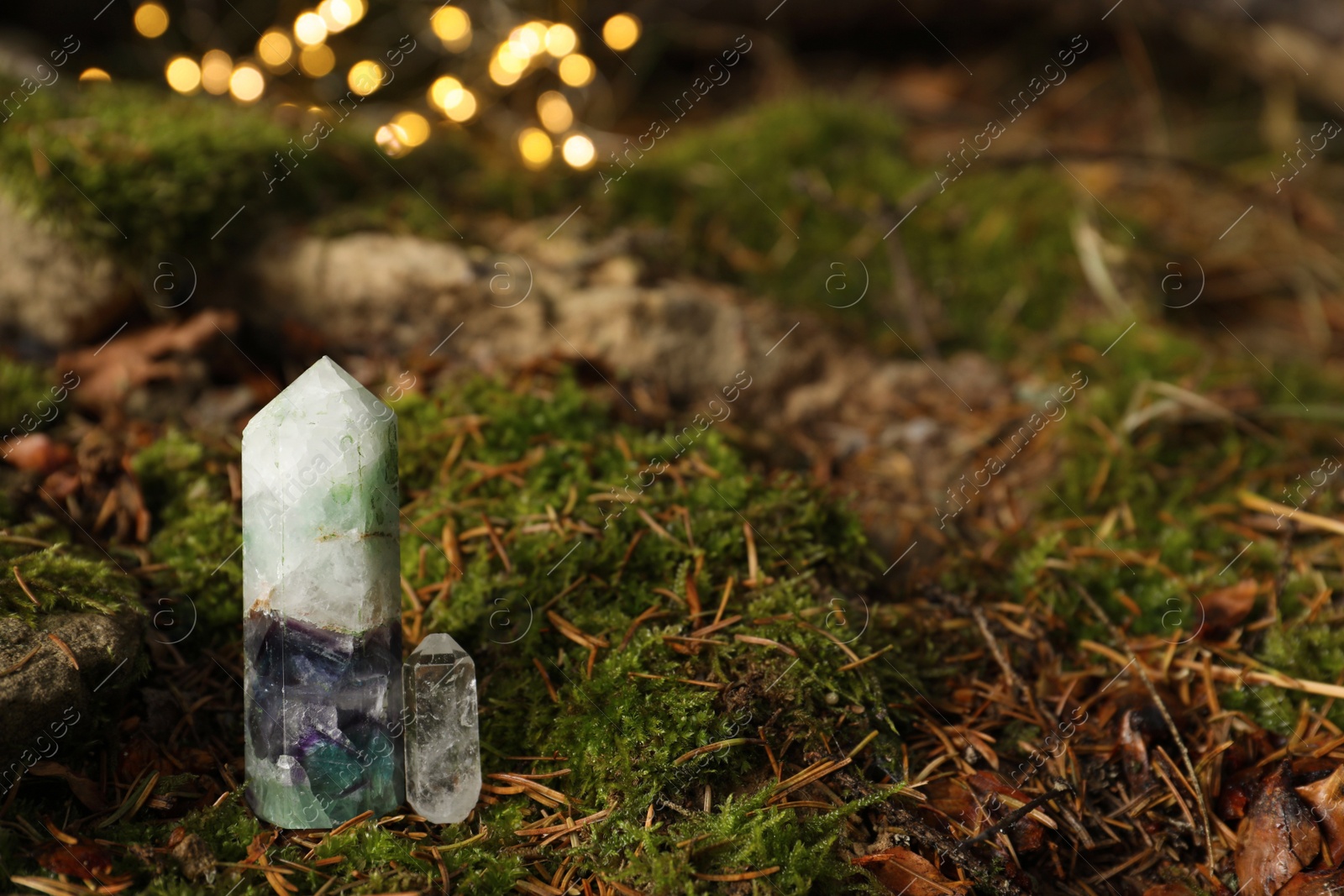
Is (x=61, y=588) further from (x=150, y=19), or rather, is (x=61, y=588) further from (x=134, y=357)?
(x=150, y=19)

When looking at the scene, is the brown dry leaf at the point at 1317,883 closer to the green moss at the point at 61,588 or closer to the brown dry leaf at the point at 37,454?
the green moss at the point at 61,588

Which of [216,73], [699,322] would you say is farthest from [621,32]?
[699,322]

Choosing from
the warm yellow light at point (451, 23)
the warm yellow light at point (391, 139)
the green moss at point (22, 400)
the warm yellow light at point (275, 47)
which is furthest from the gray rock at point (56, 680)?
the warm yellow light at point (275, 47)

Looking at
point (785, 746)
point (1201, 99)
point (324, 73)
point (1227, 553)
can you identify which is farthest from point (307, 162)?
point (1201, 99)

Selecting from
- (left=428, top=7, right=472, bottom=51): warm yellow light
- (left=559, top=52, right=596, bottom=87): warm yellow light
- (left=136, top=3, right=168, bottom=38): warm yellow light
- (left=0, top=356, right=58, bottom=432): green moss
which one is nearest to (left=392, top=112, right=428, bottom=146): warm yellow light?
(left=428, top=7, right=472, bottom=51): warm yellow light

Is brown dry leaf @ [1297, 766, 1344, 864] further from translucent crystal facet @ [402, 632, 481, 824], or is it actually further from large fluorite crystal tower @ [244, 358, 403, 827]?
large fluorite crystal tower @ [244, 358, 403, 827]

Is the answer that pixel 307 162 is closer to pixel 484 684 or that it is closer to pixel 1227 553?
pixel 484 684
